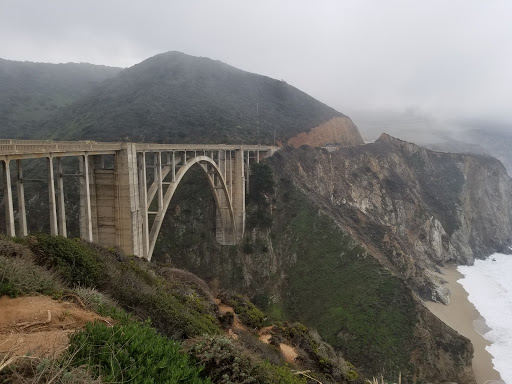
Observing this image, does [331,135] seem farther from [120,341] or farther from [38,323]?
[120,341]

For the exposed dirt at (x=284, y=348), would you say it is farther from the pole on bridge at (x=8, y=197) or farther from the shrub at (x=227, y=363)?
the pole on bridge at (x=8, y=197)

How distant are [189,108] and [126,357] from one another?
66.2 meters

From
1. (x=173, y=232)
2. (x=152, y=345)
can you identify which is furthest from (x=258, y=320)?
(x=173, y=232)

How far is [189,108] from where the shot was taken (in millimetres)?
66812

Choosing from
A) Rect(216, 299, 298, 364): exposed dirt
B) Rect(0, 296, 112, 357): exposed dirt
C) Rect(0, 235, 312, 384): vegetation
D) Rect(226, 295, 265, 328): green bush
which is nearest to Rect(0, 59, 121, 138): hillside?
Rect(226, 295, 265, 328): green bush

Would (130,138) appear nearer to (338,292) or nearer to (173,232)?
(173,232)

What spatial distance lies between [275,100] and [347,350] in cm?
6672

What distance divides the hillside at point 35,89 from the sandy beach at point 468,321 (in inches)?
2784

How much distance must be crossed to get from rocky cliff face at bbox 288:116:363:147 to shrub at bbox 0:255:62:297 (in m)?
56.2

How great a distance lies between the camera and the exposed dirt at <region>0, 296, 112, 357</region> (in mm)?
4227

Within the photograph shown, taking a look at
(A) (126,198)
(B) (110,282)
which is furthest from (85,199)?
(B) (110,282)

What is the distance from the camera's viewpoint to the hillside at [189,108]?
56.3m

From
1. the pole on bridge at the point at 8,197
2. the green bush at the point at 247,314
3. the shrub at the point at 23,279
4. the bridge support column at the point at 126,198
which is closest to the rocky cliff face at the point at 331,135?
the bridge support column at the point at 126,198

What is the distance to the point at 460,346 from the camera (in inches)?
994
